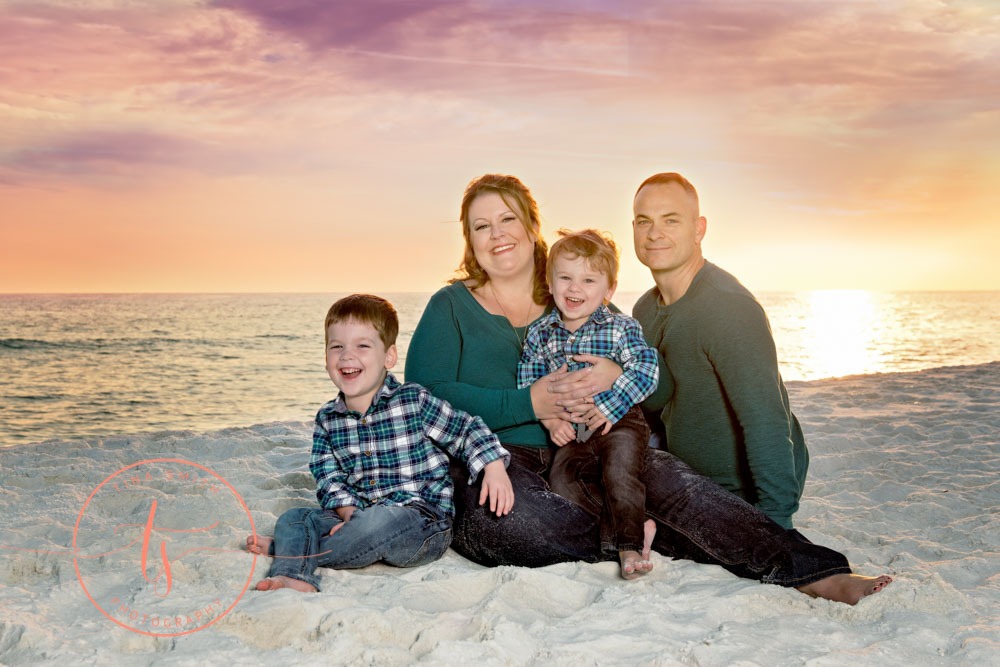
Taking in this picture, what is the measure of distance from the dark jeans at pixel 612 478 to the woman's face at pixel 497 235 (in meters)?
0.88

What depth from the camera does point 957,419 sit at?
603cm

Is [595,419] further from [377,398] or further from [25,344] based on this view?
[25,344]

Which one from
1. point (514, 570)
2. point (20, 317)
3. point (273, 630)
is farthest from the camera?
point (20, 317)

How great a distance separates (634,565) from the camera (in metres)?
2.71

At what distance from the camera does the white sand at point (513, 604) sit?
218cm

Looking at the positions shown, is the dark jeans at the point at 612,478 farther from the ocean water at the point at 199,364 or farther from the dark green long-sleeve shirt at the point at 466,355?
the ocean water at the point at 199,364

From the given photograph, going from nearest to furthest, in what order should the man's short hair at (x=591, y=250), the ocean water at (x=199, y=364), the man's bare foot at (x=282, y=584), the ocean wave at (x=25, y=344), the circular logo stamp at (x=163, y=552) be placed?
the circular logo stamp at (x=163, y=552), the man's bare foot at (x=282, y=584), the man's short hair at (x=591, y=250), the ocean water at (x=199, y=364), the ocean wave at (x=25, y=344)

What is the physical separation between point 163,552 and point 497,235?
1.87 metres

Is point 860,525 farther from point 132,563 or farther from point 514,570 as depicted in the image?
point 132,563

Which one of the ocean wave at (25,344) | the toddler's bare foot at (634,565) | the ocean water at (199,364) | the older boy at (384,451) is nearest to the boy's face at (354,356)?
the older boy at (384,451)

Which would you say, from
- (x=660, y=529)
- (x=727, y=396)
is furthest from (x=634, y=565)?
(x=727, y=396)

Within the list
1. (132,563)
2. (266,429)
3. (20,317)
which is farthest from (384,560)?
(20,317)

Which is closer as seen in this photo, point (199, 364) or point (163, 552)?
point (163, 552)

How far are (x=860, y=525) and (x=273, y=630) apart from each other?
2.92m
